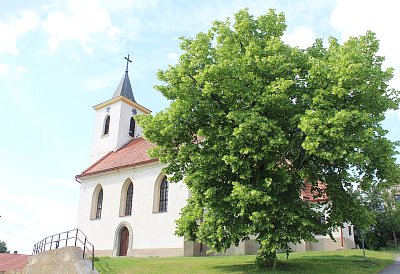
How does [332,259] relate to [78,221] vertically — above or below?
below

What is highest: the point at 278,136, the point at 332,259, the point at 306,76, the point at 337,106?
the point at 306,76

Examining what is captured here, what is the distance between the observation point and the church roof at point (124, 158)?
3130 cm

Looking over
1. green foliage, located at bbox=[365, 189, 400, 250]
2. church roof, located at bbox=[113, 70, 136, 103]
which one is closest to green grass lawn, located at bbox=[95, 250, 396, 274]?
green foliage, located at bbox=[365, 189, 400, 250]

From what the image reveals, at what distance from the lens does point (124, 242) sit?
100 feet

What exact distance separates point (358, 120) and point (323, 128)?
4.69 feet

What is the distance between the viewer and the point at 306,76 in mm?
16016

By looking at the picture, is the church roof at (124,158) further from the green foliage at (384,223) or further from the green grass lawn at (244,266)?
the green foliage at (384,223)

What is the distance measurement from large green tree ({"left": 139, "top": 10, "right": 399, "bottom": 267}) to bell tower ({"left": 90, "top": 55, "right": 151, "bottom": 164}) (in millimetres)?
21530

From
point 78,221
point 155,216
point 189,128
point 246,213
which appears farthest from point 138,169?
point 246,213

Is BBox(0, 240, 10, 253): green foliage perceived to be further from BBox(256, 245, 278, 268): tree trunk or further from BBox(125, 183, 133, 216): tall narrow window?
BBox(256, 245, 278, 268): tree trunk

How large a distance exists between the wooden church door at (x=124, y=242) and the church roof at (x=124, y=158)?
5154mm

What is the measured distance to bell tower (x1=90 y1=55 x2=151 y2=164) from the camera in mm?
38156

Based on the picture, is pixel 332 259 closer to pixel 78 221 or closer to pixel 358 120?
pixel 358 120

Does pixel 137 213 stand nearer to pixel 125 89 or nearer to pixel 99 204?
pixel 99 204
